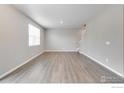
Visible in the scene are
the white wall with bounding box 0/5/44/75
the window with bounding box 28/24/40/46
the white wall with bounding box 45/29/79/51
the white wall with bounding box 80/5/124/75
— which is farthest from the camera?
the white wall with bounding box 45/29/79/51

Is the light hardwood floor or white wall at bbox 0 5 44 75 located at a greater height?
white wall at bbox 0 5 44 75

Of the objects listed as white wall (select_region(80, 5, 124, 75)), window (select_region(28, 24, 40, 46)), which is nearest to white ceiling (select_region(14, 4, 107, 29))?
white wall (select_region(80, 5, 124, 75))

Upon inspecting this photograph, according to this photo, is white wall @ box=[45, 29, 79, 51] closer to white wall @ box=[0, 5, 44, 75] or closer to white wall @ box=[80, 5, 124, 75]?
white wall @ box=[80, 5, 124, 75]

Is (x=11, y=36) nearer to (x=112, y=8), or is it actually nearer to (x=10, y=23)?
(x=10, y=23)

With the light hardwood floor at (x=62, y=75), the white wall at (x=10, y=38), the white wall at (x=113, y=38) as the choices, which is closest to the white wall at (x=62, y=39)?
the white wall at (x=113, y=38)

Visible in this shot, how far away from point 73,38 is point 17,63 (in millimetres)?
7147

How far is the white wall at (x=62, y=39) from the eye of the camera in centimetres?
1063

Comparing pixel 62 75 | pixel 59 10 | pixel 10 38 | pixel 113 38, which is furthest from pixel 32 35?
pixel 113 38

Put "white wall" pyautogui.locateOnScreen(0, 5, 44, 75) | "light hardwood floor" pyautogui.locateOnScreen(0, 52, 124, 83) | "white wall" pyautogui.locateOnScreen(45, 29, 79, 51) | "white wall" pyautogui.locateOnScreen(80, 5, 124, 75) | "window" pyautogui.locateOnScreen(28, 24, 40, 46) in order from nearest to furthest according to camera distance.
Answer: "light hardwood floor" pyautogui.locateOnScreen(0, 52, 124, 83)
"white wall" pyautogui.locateOnScreen(0, 5, 44, 75)
"white wall" pyautogui.locateOnScreen(80, 5, 124, 75)
"window" pyautogui.locateOnScreen(28, 24, 40, 46)
"white wall" pyautogui.locateOnScreen(45, 29, 79, 51)

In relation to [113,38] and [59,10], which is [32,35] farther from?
[113,38]

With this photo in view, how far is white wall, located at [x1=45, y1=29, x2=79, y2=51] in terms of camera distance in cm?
1063
